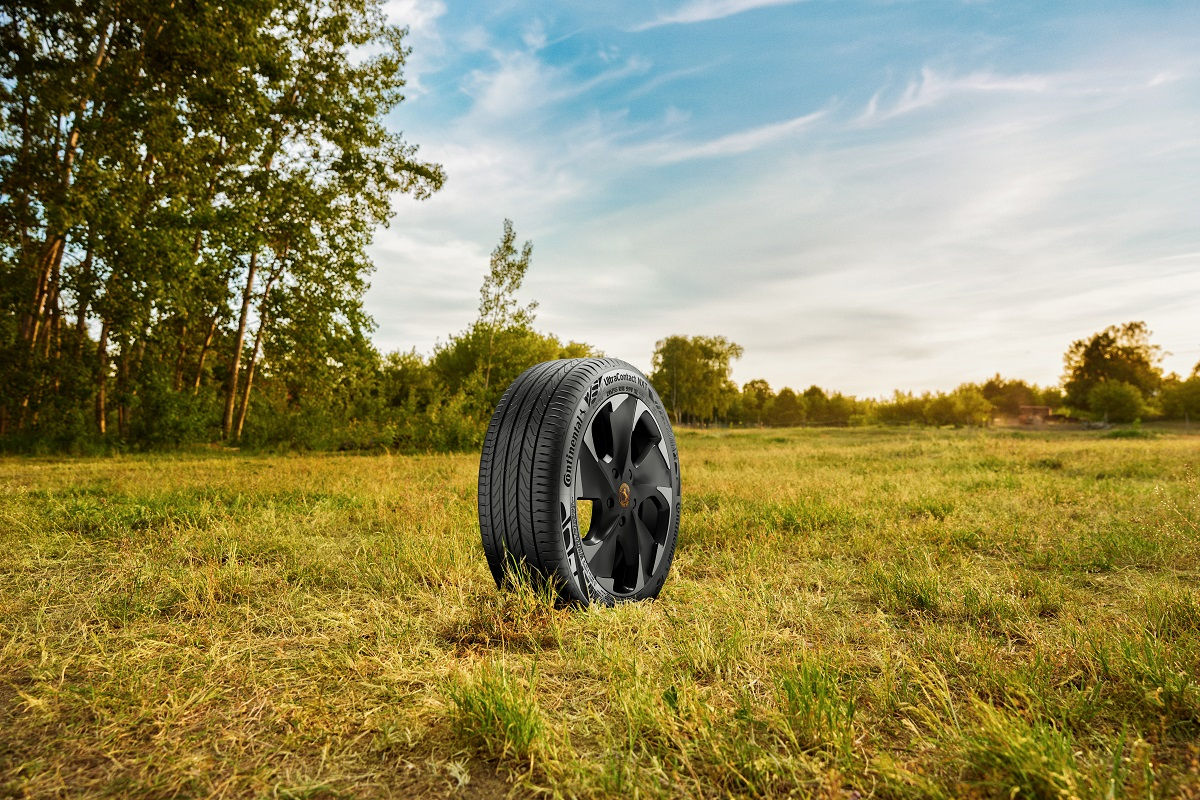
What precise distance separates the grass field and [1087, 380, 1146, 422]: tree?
80668mm

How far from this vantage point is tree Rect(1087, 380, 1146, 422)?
67.1 meters

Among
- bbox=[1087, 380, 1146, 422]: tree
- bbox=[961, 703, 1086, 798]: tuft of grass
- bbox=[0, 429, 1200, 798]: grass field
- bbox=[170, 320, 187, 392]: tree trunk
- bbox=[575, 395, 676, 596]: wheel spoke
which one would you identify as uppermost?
bbox=[1087, 380, 1146, 422]: tree

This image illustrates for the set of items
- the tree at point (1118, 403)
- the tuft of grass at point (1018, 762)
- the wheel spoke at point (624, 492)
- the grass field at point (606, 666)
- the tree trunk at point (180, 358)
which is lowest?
the grass field at point (606, 666)

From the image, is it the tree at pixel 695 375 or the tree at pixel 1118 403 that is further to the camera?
the tree at pixel 695 375

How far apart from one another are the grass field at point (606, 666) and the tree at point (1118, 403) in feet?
265

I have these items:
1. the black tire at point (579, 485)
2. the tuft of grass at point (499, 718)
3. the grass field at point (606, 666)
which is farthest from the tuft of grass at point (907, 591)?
the tuft of grass at point (499, 718)

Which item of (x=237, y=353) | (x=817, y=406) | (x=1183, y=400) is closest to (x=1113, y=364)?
(x=1183, y=400)

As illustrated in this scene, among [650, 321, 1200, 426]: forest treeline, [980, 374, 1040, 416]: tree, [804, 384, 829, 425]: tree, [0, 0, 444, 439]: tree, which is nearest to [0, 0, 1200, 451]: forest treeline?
[0, 0, 444, 439]: tree

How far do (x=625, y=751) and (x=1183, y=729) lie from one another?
206 cm

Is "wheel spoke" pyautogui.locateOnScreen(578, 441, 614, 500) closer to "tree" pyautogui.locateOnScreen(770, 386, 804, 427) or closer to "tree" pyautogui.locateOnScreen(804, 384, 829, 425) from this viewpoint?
"tree" pyautogui.locateOnScreen(770, 386, 804, 427)

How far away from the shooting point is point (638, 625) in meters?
3.39

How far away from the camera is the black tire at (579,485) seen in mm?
3549

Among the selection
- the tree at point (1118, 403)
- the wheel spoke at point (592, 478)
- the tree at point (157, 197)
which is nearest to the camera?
the wheel spoke at point (592, 478)

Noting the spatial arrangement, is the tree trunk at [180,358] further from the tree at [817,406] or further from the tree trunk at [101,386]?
the tree at [817,406]
